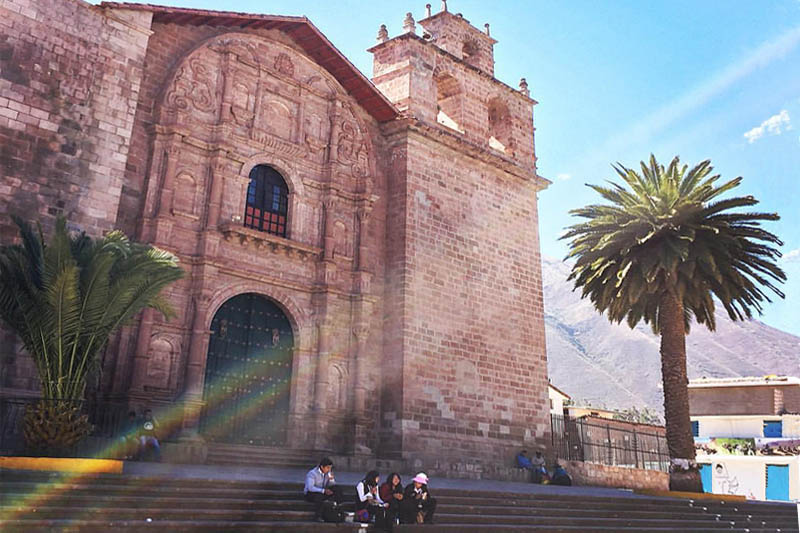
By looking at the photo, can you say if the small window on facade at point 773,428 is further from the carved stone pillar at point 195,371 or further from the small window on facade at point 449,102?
the carved stone pillar at point 195,371

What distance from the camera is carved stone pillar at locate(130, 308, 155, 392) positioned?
1322cm

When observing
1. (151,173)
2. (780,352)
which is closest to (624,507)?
(151,173)

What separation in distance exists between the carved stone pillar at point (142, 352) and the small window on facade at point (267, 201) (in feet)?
11.4

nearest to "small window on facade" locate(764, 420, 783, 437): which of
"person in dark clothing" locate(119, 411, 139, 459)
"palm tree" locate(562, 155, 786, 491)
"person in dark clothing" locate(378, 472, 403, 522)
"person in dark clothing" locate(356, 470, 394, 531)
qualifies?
"palm tree" locate(562, 155, 786, 491)

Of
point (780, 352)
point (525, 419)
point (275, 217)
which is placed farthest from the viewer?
point (780, 352)

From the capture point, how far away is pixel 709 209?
728 inches

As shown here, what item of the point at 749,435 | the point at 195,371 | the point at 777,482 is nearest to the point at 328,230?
the point at 195,371

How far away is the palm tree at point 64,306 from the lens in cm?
987

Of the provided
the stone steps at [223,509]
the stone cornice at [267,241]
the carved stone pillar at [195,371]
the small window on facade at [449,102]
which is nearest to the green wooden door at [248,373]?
the carved stone pillar at [195,371]

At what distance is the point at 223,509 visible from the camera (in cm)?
877

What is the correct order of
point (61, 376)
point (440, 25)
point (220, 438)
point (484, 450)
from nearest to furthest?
1. point (61, 376)
2. point (220, 438)
3. point (484, 450)
4. point (440, 25)

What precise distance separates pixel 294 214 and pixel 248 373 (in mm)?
3926

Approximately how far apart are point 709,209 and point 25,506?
657 inches

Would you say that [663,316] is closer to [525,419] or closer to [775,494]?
[525,419]
